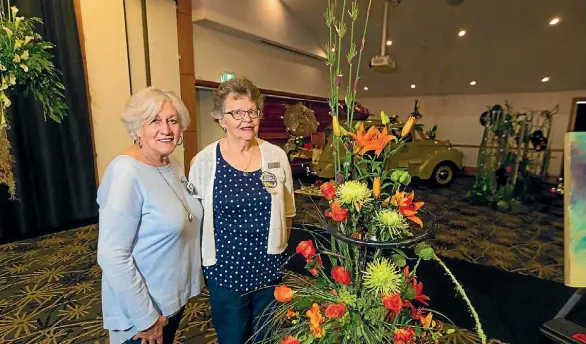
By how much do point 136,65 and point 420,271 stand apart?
4326 mm

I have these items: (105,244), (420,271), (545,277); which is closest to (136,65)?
(105,244)

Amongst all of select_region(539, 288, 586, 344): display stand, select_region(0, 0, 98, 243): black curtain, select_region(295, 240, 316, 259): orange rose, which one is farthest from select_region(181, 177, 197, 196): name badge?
select_region(0, 0, 98, 243): black curtain

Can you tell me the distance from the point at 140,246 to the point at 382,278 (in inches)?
30.8

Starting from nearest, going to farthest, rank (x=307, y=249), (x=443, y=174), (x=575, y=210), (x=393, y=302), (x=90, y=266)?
(x=393, y=302), (x=307, y=249), (x=575, y=210), (x=90, y=266), (x=443, y=174)

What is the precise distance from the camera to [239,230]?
1198mm

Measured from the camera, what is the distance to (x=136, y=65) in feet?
13.8

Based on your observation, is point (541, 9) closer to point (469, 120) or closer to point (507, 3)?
point (507, 3)

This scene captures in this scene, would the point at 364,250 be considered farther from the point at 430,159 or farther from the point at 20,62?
the point at 430,159

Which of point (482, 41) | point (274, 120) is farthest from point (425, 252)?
point (482, 41)

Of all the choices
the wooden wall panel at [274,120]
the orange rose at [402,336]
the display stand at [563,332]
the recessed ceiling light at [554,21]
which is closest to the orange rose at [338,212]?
the orange rose at [402,336]

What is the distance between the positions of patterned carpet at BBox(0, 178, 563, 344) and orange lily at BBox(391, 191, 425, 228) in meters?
0.58

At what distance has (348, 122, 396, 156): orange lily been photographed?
0.60 metres

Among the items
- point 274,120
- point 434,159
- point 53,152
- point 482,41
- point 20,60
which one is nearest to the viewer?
point 20,60

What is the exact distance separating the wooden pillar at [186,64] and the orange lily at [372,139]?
4465 mm
